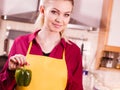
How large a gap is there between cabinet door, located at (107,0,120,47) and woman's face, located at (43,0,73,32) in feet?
3.36

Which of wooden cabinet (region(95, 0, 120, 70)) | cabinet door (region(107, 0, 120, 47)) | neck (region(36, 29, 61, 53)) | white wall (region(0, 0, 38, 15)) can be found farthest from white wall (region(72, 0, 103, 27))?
neck (region(36, 29, 61, 53))

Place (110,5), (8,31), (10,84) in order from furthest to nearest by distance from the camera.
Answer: (8,31)
(110,5)
(10,84)

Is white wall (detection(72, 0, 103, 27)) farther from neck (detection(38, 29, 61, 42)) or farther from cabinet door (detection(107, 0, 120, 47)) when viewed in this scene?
neck (detection(38, 29, 61, 42))

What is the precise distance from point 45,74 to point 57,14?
285 millimetres

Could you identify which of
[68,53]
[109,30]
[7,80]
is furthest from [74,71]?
[109,30]

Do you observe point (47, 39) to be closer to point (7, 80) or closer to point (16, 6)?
point (7, 80)

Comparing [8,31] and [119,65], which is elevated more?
[8,31]

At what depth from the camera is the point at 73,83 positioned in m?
1.19

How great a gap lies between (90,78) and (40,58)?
124cm

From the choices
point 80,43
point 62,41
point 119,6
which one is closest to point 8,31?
point 80,43

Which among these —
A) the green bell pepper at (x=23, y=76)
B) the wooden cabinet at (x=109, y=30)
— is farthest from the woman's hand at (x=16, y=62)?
the wooden cabinet at (x=109, y=30)

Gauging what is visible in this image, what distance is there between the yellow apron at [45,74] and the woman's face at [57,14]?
0.15 meters

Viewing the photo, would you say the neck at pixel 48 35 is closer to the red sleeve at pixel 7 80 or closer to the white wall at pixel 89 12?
the red sleeve at pixel 7 80

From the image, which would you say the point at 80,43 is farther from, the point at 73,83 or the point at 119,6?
the point at 73,83
